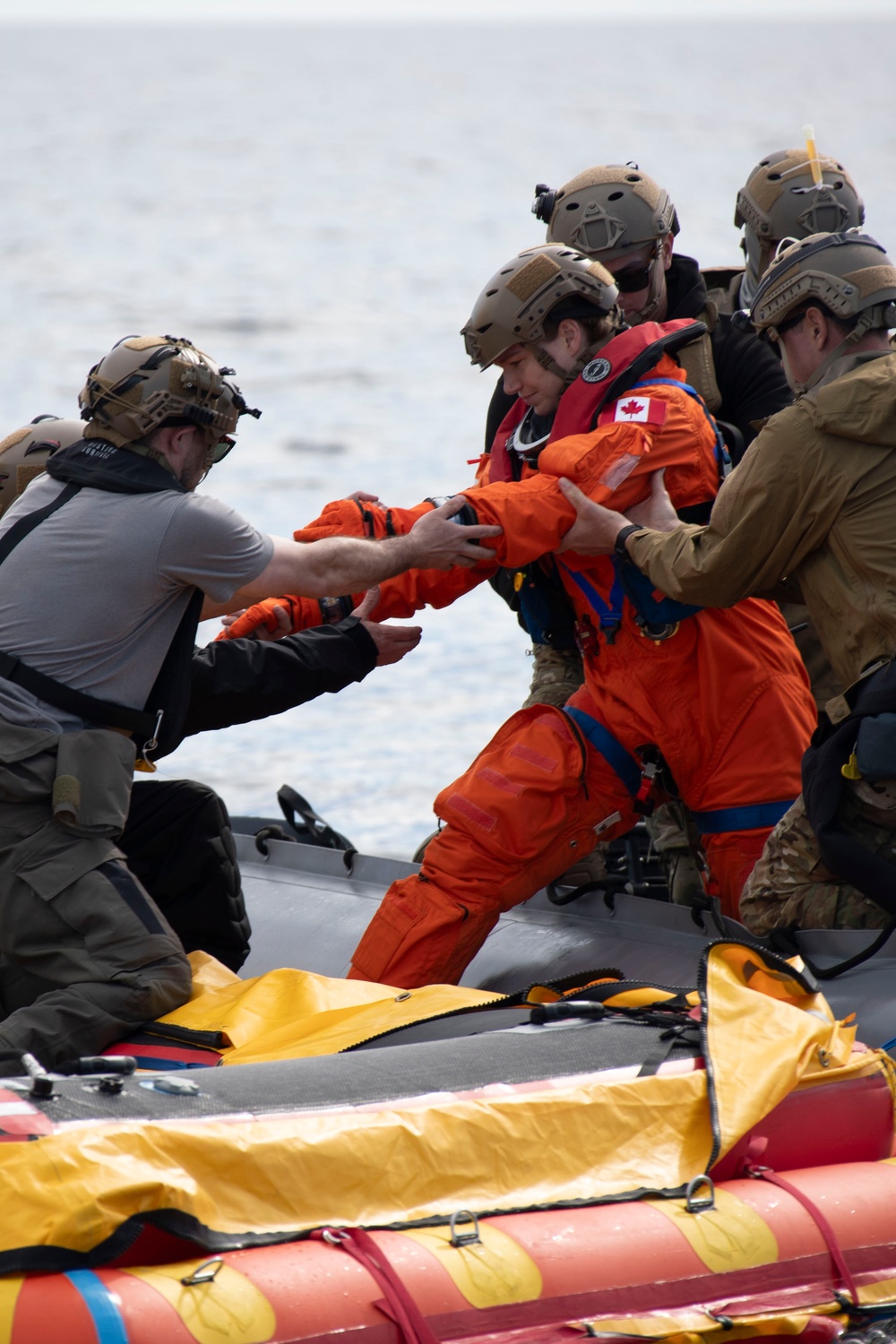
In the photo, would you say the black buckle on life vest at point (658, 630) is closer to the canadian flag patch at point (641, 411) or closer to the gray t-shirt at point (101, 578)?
the canadian flag patch at point (641, 411)

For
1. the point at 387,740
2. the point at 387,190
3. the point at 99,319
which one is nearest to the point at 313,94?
the point at 387,190

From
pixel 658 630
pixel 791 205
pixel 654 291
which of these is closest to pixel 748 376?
pixel 654 291

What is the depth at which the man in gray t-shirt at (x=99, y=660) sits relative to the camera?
10.5 feet

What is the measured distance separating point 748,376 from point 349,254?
26.6 meters

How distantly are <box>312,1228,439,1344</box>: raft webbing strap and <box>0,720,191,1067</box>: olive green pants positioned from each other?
1.06m

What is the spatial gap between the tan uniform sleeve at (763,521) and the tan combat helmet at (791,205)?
1.48m

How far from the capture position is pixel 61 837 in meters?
3.23

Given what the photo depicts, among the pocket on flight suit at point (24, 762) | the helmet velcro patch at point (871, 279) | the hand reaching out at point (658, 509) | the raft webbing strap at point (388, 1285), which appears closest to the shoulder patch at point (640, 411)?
the hand reaching out at point (658, 509)

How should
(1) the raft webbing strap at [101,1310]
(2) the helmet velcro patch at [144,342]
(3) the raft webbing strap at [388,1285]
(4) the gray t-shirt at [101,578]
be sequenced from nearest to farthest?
(1) the raft webbing strap at [101,1310]
(3) the raft webbing strap at [388,1285]
(4) the gray t-shirt at [101,578]
(2) the helmet velcro patch at [144,342]

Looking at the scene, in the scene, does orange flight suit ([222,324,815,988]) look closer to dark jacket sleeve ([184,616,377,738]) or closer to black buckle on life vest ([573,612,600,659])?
black buckle on life vest ([573,612,600,659])

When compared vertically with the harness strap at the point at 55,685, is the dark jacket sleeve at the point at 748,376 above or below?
above

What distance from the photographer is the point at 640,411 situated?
11.7 feet

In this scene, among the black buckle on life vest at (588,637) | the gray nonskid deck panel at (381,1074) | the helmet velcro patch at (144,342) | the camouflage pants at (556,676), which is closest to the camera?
the gray nonskid deck panel at (381,1074)

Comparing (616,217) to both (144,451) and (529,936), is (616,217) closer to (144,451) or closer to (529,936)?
(144,451)
